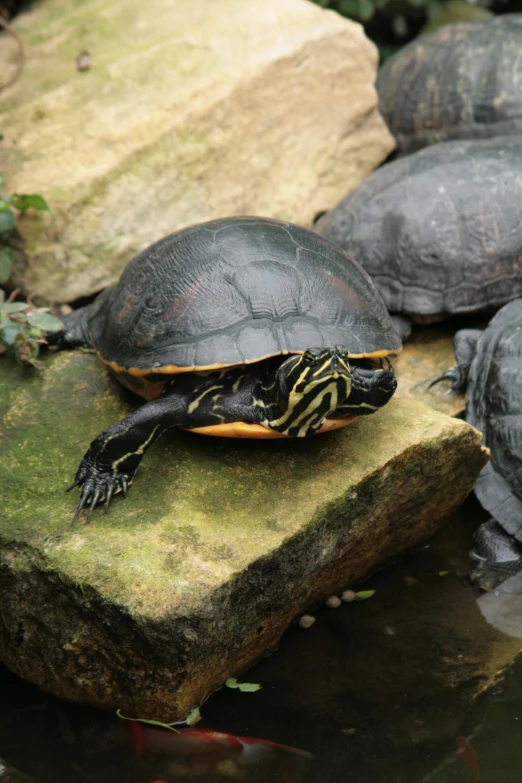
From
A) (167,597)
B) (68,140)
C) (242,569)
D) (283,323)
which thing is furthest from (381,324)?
(68,140)

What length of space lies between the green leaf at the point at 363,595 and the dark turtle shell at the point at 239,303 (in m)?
1.15

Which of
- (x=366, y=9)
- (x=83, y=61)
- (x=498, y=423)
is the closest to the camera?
(x=498, y=423)

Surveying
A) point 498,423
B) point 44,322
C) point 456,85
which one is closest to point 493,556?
point 498,423

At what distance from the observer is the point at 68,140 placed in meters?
5.25

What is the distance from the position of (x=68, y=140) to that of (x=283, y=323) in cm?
271

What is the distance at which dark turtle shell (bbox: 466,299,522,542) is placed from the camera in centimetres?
405

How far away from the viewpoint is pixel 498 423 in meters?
4.22

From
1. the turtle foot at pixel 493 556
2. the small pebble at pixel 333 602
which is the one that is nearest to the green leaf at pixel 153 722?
the small pebble at pixel 333 602

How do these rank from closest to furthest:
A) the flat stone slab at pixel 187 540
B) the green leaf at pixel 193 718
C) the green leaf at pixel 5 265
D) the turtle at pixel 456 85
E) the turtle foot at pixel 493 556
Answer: the flat stone slab at pixel 187 540, the green leaf at pixel 193 718, the turtle foot at pixel 493 556, the green leaf at pixel 5 265, the turtle at pixel 456 85

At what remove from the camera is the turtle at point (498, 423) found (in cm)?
402

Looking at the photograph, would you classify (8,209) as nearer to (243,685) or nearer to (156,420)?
(156,420)

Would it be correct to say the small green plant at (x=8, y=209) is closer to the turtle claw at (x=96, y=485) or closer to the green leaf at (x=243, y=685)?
the turtle claw at (x=96, y=485)

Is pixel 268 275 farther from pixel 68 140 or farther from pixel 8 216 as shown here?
pixel 68 140

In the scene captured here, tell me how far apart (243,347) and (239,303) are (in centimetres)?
24
